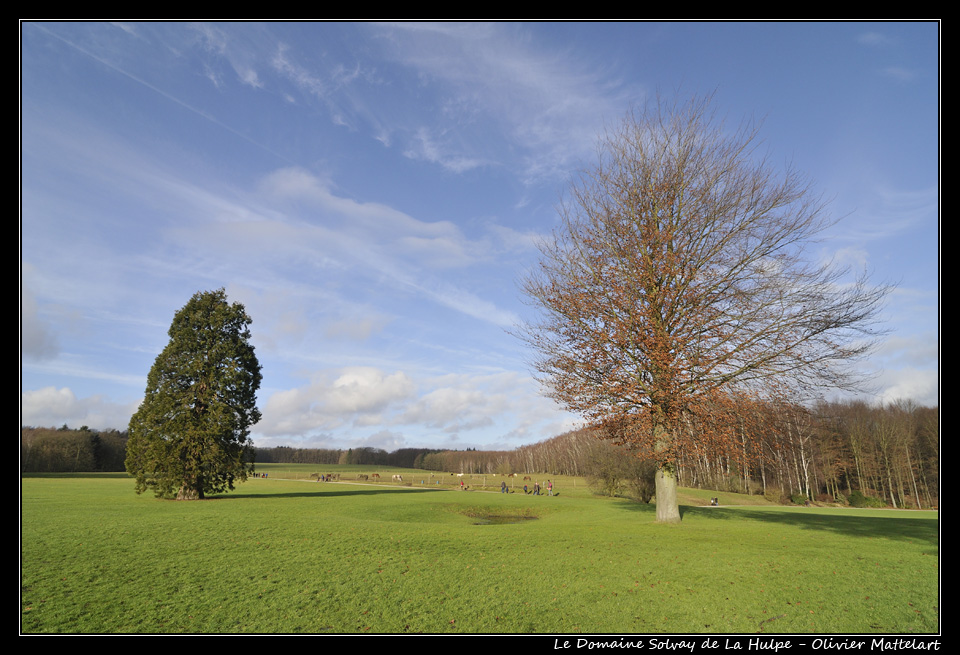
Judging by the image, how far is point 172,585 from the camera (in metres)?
8.10

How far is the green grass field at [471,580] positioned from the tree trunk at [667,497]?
2.04m

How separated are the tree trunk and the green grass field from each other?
2.04 metres

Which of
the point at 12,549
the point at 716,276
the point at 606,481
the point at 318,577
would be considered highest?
the point at 716,276

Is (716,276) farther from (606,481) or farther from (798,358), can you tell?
(606,481)

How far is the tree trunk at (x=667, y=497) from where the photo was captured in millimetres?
17109

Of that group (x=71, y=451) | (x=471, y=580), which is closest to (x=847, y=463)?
(x=471, y=580)

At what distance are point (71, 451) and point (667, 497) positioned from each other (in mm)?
94075

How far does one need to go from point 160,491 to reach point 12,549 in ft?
82.8

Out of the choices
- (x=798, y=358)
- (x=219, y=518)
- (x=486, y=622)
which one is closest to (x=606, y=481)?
(x=798, y=358)

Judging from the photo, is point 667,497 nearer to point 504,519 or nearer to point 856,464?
point 504,519

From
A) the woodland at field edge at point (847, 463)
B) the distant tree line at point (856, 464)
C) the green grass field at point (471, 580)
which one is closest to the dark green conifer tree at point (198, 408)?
the green grass field at point (471, 580)

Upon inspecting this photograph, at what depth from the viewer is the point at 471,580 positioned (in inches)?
339

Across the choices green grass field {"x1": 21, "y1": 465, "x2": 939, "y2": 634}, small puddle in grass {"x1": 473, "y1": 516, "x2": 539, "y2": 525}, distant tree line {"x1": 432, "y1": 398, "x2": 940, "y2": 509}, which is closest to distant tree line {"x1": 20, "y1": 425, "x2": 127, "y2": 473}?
small puddle in grass {"x1": 473, "y1": 516, "x2": 539, "y2": 525}

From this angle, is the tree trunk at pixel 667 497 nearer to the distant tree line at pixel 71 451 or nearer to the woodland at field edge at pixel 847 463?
the woodland at field edge at pixel 847 463
